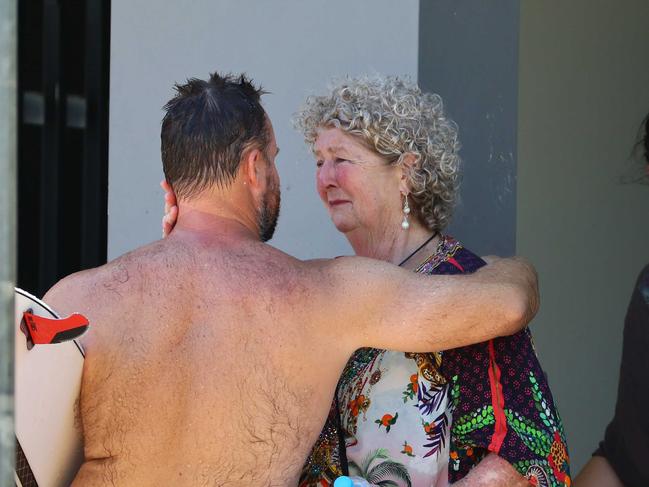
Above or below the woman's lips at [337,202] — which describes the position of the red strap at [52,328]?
below

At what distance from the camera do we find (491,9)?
3734mm

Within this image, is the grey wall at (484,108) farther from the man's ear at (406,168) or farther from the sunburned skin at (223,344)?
the sunburned skin at (223,344)

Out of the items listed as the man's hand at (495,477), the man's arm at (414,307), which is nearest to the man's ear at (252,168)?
the man's arm at (414,307)

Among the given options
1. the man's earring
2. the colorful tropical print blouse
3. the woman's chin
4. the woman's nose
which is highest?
the woman's nose

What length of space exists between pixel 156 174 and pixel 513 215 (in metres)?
1.22

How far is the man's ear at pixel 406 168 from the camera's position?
307cm

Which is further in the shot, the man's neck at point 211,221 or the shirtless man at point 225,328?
the man's neck at point 211,221

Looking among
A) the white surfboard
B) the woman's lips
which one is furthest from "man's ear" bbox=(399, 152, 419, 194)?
the white surfboard

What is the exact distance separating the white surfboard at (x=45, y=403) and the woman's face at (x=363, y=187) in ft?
3.29

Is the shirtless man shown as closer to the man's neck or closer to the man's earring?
the man's neck

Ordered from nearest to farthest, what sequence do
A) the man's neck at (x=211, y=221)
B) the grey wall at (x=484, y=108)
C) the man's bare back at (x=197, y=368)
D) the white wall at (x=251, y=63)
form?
1. the man's bare back at (x=197, y=368)
2. the man's neck at (x=211, y=221)
3. the grey wall at (x=484, y=108)
4. the white wall at (x=251, y=63)

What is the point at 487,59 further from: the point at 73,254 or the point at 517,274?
the point at 73,254

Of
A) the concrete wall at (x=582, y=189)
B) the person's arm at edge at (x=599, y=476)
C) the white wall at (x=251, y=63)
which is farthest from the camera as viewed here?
the concrete wall at (x=582, y=189)

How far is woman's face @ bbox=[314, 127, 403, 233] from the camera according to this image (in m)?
3.07
